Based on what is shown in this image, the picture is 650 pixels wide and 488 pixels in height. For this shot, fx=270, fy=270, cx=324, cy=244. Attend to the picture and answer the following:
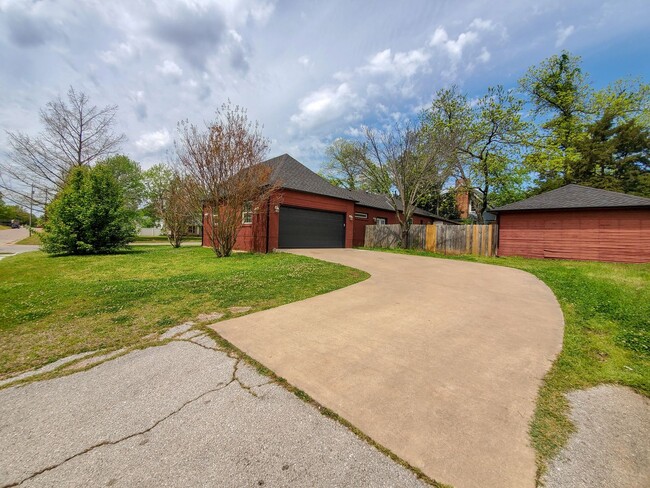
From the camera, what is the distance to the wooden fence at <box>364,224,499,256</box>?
14.4 meters

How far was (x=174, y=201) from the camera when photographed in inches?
586

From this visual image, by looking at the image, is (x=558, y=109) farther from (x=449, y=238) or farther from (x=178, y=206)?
(x=178, y=206)

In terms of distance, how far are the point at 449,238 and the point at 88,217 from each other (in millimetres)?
18111

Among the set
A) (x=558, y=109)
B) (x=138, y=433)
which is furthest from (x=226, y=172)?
(x=558, y=109)

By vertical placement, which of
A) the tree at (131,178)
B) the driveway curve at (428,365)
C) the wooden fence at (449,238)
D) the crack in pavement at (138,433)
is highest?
the tree at (131,178)

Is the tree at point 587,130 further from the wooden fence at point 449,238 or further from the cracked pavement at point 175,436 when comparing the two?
the cracked pavement at point 175,436

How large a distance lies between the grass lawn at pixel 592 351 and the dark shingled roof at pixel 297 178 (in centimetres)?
1141

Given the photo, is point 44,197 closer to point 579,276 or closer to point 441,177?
point 441,177

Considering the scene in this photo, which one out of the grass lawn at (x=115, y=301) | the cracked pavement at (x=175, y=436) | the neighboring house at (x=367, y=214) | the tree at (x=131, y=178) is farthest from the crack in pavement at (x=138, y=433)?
the tree at (x=131, y=178)

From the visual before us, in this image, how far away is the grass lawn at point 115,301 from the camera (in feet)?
10.6

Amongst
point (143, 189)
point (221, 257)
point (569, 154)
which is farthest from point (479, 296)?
point (143, 189)

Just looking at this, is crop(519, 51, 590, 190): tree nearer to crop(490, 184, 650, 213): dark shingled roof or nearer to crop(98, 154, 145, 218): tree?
crop(490, 184, 650, 213): dark shingled roof

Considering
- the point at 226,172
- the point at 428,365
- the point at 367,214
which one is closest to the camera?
the point at 428,365

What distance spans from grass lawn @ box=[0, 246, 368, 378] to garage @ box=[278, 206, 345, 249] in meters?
6.25
